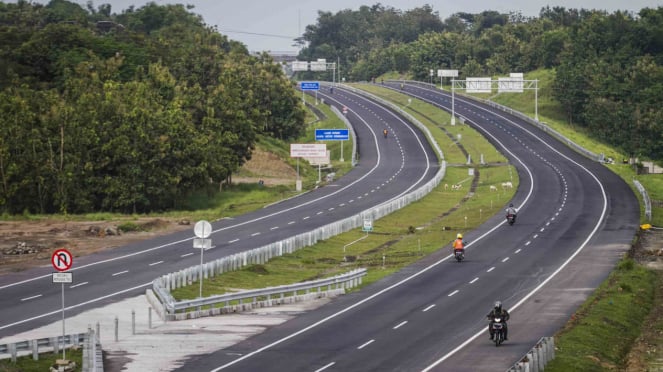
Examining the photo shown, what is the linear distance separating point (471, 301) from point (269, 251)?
19.1m

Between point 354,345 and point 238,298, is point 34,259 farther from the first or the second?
point 354,345

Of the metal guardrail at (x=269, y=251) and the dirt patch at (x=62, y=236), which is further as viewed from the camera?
the dirt patch at (x=62, y=236)

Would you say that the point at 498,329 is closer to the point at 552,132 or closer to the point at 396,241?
the point at 396,241

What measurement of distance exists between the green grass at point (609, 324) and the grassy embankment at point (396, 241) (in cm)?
1299

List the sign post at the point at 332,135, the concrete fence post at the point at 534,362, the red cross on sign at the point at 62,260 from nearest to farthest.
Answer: the concrete fence post at the point at 534,362 → the red cross on sign at the point at 62,260 → the sign post at the point at 332,135

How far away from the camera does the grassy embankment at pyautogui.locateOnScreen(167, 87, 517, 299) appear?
64.4 metres

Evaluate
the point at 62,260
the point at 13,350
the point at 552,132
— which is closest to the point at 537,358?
the point at 62,260

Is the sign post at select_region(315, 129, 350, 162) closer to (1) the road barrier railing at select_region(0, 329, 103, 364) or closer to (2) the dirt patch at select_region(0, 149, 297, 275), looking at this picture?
(2) the dirt patch at select_region(0, 149, 297, 275)

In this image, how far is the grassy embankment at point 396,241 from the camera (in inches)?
2537

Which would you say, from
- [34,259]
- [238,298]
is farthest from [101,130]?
[238,298]

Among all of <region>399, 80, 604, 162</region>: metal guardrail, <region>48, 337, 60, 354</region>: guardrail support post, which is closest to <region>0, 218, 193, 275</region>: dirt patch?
<region>48, 337, 60, 354</region>: guardrail support post

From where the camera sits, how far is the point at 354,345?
141 ft

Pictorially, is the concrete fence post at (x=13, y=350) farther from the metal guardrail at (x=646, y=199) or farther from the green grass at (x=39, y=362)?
the metal guardrail at (x=646, y=199)

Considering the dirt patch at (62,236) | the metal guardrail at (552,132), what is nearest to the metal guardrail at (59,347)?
the dirt patch at (62,236)
